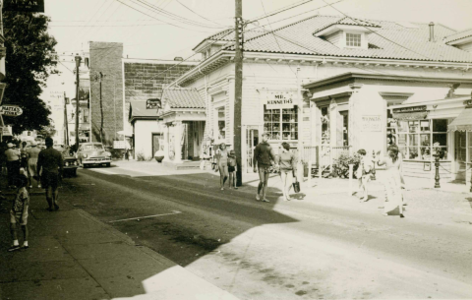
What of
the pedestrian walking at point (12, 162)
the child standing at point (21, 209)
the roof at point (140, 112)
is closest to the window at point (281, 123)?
the pedestrian walking at point (12, 162)

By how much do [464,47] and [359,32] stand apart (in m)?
6.98

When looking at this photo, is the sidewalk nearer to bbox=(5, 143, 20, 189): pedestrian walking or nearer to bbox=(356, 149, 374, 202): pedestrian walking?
bbox=(356, 149, 374, 202): pedestrian walking

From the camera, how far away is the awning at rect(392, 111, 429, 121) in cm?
1842

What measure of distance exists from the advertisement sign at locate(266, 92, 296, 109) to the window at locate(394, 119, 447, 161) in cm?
538

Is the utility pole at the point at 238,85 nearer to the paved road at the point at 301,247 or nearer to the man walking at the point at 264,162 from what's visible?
the man walking at the point at 264,162

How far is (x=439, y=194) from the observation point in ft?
48.1

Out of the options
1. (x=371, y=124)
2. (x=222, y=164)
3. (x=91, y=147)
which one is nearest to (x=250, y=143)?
(x=371, y=124)

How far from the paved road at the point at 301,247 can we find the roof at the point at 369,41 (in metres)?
15.6

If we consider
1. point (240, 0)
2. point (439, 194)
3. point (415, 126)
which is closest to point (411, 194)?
point (439, 194)

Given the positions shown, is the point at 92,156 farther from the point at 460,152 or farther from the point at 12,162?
the point at 460,152

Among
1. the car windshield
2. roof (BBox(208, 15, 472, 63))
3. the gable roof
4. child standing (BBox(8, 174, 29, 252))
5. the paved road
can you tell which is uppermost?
roof (BBox(208, 15, 472, 63))

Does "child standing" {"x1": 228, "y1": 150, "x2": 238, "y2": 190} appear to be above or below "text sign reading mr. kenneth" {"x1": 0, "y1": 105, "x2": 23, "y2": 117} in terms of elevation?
below

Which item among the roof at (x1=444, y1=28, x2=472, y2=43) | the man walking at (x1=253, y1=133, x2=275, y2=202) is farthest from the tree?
the roof at (x1=444, y1=28, x2=472, y2=43)

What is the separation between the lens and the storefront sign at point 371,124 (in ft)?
68.0
